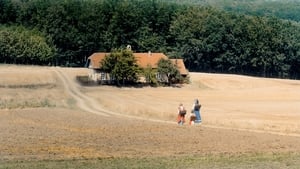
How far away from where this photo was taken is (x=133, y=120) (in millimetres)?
49750

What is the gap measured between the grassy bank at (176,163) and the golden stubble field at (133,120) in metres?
1.66

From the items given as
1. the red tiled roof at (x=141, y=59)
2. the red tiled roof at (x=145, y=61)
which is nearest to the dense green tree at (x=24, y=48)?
the red tiled roof at (x=141, y=59)

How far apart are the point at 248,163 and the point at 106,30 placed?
11261cm

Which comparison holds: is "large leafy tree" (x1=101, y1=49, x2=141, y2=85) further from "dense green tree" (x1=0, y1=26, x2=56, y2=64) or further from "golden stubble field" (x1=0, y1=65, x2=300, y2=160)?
"dense green tree" (x1=0, y1=26, x2=56, y2=64)

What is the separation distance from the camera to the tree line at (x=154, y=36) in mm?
132625

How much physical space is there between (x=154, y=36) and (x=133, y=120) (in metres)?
89.7

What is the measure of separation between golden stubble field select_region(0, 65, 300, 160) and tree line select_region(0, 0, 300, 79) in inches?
995

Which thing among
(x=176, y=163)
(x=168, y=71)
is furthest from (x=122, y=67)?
(x=176, y=163)

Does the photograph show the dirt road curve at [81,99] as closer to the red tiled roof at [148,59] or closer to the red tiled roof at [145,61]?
the red tiled roof at [145,61]

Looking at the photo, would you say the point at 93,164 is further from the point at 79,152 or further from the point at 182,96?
the point at 182,96

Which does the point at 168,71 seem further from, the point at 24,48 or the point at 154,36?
the point at 24,48

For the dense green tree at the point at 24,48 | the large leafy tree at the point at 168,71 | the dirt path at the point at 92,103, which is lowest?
the dirt path at the point at 92,103

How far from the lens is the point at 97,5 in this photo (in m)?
144

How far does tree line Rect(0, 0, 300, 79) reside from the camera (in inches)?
5221
